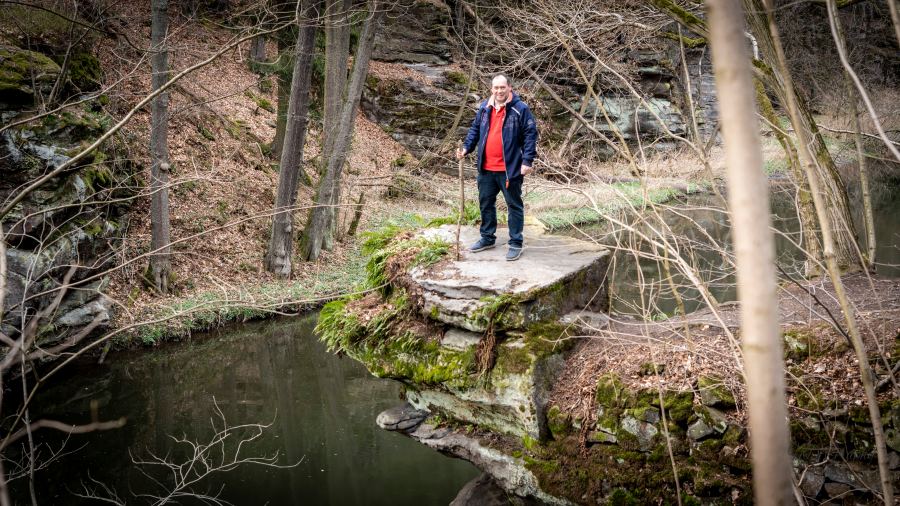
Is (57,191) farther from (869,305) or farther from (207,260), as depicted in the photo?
(869,305)

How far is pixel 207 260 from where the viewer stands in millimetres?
12273

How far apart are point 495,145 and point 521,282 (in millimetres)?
1443

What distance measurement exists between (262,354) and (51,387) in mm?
2989

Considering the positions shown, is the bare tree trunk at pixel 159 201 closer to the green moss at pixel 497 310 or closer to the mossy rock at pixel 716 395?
the green moss at pixel 497 310

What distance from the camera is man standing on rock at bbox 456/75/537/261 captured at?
20.0 ft

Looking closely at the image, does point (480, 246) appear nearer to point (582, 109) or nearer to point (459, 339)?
point (459, 339)

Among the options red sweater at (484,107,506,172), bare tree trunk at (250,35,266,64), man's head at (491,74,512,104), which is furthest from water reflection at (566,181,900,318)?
bare tree trunk at (250,35,266,64)

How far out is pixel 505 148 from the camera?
6.17 m

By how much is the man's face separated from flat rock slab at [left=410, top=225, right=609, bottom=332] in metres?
1.66

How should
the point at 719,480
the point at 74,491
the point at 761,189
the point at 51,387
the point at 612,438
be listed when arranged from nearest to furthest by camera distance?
the point at 761,189 → the point at 719,480 → the point at 612,438 → the point at 74,491 → the point at 51,387

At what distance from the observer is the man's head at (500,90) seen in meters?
5.96

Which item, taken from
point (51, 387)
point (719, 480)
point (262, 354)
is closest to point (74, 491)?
point (51, 387)

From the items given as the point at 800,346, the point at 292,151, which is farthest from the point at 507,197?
the point at 292,151

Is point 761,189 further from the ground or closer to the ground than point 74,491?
further from the ground
